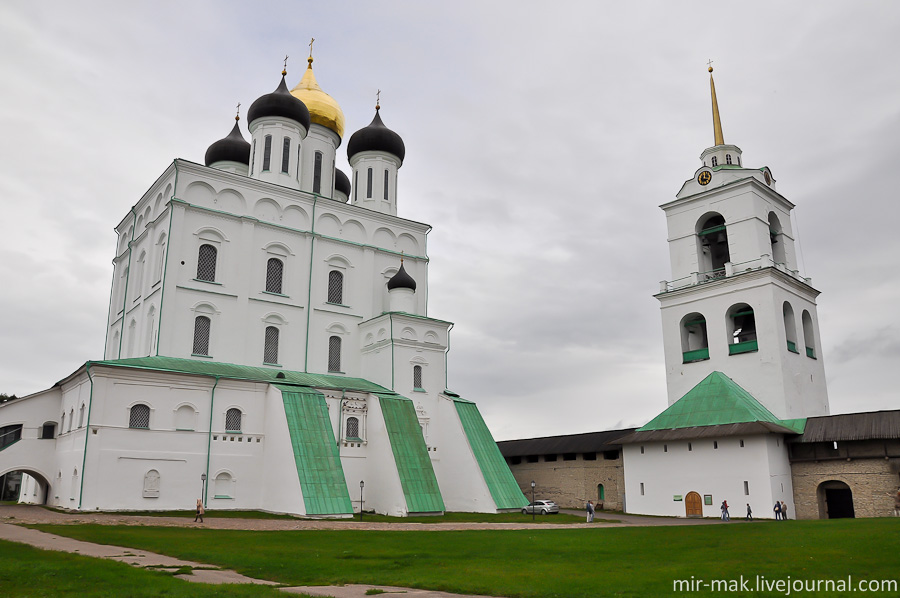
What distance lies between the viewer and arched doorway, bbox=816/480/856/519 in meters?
26.0

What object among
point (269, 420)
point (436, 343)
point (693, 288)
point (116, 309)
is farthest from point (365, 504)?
point (693, 288)

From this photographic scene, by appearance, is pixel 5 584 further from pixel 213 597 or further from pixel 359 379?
pixel 359 379

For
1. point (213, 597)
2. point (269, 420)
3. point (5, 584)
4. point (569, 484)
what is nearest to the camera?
point (213, 597)

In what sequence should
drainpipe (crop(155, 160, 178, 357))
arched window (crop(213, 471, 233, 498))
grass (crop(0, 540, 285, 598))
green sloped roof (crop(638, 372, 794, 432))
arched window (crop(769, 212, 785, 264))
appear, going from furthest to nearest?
arched window (crop(769, 212, 785, 264)), green sloped roof (crop(638, 372, 794, 432)), drainpipe (crop(155, 160, 178, 357)), arched window (crop(213, 471, 233, 498)), grass (crop(0, 540, 285, 598))

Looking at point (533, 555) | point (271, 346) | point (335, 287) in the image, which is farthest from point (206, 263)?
point (533, 555)

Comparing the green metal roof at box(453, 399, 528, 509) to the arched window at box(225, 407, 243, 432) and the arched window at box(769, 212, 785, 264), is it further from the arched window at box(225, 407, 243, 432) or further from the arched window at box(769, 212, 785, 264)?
the arched window at box(769, 212, 785, 264)

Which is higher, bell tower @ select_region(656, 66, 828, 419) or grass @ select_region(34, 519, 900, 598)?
bell tower @ select_region(656, 66, 828, 419)

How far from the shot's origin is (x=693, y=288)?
32.9m

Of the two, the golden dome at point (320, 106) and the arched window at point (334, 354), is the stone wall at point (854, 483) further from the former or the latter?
the golden dome at point (320, 106)

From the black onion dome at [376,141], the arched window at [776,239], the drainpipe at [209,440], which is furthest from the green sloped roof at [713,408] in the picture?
the black onion dome at [376,141]

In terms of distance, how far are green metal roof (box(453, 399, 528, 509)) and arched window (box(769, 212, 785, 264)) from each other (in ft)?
55.7

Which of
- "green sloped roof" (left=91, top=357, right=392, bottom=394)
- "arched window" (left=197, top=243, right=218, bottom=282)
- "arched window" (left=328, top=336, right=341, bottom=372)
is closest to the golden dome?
"arched window" (left=197, top=243, right=218, bottom=282)

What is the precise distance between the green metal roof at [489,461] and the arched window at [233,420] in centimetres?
907

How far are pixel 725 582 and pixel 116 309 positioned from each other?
99.3 ft
